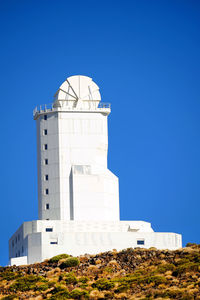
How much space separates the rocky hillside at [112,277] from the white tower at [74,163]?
1703cm

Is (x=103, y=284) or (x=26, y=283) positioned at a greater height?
(x=26, y=283)

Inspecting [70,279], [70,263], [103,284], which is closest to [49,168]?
[70,263]

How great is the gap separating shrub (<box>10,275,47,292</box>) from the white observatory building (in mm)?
18322

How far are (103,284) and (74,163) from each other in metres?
31.2

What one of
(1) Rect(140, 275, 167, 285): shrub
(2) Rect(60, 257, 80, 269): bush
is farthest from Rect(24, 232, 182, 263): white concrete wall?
(1) Rect(140, 275, 167, 285): shrub

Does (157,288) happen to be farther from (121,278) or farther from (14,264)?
(14,264)

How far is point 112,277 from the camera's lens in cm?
8725

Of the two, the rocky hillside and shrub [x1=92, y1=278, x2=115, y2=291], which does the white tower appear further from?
shrub [x1=92, y1=278, x2=115, y2=291]

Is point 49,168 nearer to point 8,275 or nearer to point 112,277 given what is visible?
point 8,275

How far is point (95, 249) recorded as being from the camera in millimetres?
106000

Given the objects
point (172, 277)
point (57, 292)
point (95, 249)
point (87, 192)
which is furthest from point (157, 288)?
point (87, 192)

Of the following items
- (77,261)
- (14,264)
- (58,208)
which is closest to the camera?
(77,261)

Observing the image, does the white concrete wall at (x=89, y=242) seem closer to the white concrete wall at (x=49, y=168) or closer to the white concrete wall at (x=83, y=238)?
the white concrete wall at (x=83, y=238)

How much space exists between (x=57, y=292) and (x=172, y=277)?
9.17 meters
